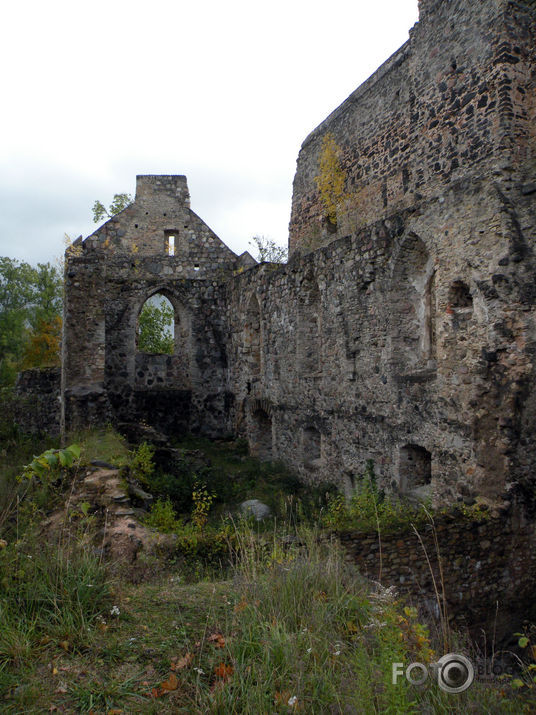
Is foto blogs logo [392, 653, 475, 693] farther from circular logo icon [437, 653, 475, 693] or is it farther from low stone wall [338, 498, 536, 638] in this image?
low stone wall [338, 498, 536, 638]

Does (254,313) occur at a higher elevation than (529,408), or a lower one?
higher

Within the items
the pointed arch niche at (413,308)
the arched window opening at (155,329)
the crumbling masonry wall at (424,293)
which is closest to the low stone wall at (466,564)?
the crumbling masonry wall at (424,293)

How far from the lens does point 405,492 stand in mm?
8867

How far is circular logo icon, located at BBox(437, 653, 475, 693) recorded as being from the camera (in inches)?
127

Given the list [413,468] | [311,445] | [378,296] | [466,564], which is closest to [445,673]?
[466,564]

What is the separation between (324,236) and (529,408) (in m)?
10.8

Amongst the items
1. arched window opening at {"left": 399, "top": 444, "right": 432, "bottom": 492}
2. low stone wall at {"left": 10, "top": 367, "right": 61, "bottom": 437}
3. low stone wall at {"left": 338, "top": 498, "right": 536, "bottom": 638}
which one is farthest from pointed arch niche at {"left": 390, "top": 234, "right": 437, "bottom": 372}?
low stone wall at {"left": 10, "top": 367, "right": 61, "bottom": 437}

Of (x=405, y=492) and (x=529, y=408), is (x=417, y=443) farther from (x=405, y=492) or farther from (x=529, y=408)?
(x=529, y=408)

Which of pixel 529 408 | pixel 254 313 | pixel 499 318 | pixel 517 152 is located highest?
pixel 517 152

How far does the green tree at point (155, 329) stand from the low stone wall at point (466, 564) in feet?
80.3

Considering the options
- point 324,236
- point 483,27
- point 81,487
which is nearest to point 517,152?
A: point 483,27

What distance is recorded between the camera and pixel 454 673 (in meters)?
3.48

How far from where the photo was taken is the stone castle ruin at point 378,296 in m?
7.28

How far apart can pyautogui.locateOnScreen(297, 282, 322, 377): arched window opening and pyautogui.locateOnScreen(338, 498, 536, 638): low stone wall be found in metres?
5.91
